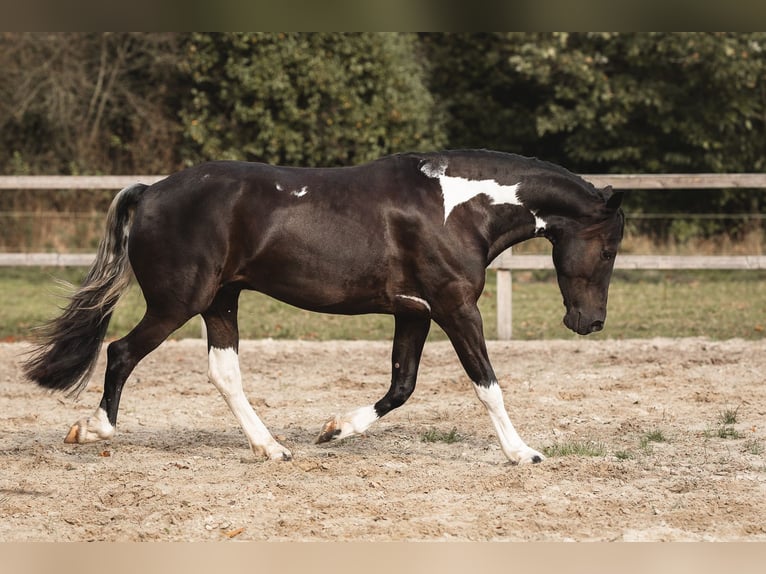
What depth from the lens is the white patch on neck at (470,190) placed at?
526 centimetres

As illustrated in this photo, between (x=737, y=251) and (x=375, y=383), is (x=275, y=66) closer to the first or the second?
(x=737, y=251)

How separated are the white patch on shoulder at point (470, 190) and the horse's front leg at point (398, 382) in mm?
675

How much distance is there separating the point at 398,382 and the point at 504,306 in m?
4.36

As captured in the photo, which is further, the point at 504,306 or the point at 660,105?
the point at 660,105

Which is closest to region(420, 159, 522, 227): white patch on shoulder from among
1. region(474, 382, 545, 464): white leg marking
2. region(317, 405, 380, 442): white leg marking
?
region(474, 382, 545, 464): white leg marking

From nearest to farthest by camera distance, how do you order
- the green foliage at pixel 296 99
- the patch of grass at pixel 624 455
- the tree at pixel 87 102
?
1. the patch of grass at pixel 624 455
2. the green foliage at pixel 296 99
3. the tree at pixel 87 102

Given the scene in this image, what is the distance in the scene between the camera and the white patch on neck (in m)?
5.26

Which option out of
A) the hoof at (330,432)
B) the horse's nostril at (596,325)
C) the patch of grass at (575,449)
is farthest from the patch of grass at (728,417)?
the hoof at (330,432)

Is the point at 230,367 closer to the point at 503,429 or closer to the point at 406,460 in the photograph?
the point at 406,460

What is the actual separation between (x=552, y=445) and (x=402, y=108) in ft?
38.3

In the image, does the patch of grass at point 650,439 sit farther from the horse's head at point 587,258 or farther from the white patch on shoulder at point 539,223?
the white patch on shoulder at point 539,223

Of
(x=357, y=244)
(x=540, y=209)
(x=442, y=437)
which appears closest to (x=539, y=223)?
(x=540, y=209)

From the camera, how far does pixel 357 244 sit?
5215 millimetres

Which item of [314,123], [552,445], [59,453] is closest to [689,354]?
[552,445]
